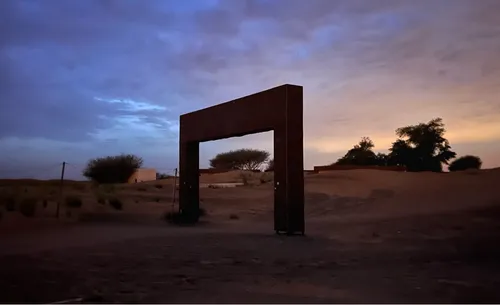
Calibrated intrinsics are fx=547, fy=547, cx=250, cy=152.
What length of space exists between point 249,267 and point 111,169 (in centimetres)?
5593

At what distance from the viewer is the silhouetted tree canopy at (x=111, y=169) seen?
62906mm

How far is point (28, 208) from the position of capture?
26359mm

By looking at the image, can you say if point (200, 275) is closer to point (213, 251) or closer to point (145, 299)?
point (145, 299)

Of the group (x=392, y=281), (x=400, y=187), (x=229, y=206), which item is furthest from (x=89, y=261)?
(x=400, y=187)

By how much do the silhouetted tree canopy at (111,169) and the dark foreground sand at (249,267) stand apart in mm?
43963

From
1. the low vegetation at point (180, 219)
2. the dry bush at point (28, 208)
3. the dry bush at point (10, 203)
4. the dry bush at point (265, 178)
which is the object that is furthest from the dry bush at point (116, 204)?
the dry bush at point (265, 178)

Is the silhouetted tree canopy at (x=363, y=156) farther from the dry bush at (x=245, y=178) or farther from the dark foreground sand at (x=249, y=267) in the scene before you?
the dark foreground sand at (x=249, y=267)

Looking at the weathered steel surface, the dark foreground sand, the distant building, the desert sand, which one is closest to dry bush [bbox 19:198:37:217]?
the desert sand

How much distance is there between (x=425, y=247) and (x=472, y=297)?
313 inches

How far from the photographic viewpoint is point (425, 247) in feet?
53.3

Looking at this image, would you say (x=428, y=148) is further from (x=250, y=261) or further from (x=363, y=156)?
(x=250, y=261)

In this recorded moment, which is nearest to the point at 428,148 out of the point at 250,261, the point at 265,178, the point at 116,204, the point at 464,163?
the point at 464,163

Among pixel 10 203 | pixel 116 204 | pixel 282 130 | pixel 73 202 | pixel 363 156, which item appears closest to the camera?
pixel 282 130

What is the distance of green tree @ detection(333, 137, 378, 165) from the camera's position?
3105 inches
